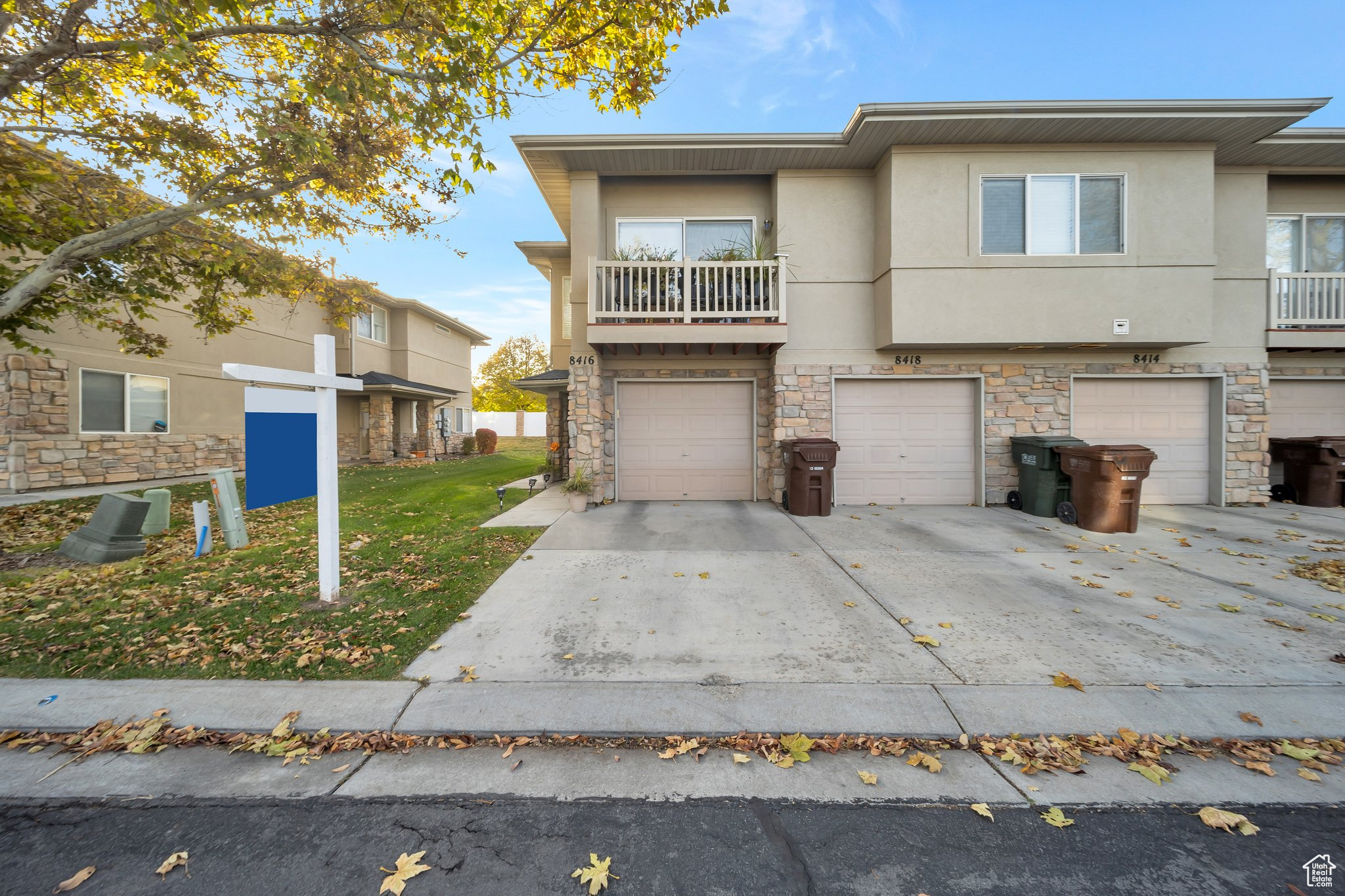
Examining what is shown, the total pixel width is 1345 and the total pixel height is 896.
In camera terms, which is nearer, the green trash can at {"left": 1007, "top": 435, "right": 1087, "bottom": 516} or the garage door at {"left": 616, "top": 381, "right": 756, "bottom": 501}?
the green trash can at {"left": 1007, "top": 435, "right": 1087, "bottom": 516}

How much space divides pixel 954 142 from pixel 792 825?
31.9 feet

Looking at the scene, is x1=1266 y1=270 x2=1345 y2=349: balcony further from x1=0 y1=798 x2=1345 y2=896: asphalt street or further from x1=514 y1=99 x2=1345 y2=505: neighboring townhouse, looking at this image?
x1=0 y1=798 x2=1345 y2=896: asphalt street

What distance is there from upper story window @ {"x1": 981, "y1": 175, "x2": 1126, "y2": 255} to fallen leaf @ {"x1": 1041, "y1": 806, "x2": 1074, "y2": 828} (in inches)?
330

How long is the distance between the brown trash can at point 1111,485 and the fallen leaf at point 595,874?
8.13 meters

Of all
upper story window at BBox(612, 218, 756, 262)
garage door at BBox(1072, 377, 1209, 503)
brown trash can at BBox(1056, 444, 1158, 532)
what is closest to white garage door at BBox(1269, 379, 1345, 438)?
garage door at BBox(1072, 377, 1209, 503)

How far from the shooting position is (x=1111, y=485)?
6742mm

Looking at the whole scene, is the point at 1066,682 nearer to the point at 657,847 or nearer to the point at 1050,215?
the point at 657,847

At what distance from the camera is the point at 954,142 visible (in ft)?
25.6

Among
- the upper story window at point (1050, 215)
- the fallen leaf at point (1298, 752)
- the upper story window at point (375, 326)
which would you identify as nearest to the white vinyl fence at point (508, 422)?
the upper story window at point (375, 326)

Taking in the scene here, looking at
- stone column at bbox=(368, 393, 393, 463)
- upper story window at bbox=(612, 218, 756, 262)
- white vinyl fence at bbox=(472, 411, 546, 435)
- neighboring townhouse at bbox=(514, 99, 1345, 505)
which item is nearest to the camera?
neighboring townhouse at bbox=(514, 99, 1345, 505)

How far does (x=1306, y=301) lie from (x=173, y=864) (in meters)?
15.5

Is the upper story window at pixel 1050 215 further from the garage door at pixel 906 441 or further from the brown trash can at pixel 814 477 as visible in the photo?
the brown trash can at pixel 814 477

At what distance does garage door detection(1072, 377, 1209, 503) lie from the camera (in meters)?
8.63

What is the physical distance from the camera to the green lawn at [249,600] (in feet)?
11.1
